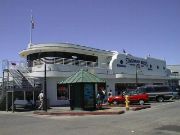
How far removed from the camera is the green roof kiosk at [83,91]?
1063 inches

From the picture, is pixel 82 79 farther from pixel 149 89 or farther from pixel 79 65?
pixel 149 89

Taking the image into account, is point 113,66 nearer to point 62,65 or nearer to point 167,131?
point 62,65

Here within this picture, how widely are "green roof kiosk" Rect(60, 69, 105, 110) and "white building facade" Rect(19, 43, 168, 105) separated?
331 inches

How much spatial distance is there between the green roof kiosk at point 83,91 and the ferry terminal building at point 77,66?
331 inches

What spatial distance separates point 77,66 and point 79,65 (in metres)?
0.79

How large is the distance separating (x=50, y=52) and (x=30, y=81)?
558 centimetres

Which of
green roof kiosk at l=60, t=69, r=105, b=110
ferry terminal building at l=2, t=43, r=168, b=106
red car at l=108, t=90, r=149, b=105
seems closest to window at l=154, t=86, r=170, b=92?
red car at l=108, t=90, r=149, b=105

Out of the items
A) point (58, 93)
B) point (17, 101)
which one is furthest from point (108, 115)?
point (58, 93)

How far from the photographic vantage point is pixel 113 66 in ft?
146

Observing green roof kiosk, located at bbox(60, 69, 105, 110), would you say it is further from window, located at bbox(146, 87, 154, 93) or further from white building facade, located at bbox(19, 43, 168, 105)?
window, located at bbox(146, 87, 154, 93)

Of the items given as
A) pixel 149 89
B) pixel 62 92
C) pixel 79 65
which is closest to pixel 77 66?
pixel 79 65

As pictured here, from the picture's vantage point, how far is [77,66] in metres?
38.4

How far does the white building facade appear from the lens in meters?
36.2

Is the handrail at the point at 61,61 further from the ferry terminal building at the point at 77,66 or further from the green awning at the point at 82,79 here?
Answer: the green awning at the point at 82,79
